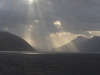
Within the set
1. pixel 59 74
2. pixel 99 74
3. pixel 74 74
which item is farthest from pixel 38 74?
pixel 99 74

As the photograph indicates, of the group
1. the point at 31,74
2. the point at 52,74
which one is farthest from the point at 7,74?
the point at 52,74

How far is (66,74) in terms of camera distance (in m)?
112

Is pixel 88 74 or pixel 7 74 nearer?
pixel 7 74

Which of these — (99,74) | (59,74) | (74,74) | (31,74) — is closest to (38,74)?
(31,74)

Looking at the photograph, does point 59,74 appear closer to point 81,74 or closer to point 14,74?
point 81,74

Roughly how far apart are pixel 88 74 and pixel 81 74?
342 cm

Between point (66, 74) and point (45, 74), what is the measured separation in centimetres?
992

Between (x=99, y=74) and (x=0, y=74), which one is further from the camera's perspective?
(x=99, y=74)

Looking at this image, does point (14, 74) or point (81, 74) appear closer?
point (14, 74)

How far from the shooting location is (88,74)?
114 meters

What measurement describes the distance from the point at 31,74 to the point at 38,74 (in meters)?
3.02

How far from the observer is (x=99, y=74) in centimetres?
11394

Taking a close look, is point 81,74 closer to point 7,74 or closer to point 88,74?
point 88,74

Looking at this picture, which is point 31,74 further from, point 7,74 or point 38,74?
point 7,74
